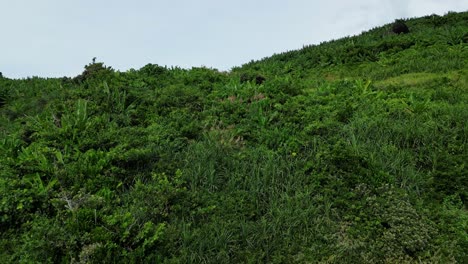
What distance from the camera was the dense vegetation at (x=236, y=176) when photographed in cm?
549

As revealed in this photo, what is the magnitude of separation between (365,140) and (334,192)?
2.00m

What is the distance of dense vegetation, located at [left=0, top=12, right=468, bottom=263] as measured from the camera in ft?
18.0

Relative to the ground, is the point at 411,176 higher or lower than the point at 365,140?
lower

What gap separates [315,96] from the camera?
10516mm

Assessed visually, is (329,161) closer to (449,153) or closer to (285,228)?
(285,228)

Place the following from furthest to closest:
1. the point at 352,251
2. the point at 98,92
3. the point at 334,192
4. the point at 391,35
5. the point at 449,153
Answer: the point at 391,35 < the point at 98,92 < the point at 449,153 < the point at 334,192 < the point at 352,251

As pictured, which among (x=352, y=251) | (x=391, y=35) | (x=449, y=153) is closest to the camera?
(x=352, y=251)

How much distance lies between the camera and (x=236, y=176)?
7.02 meters

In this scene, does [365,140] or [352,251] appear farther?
[365,140]

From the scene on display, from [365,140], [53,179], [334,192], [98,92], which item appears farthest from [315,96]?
[53,179]

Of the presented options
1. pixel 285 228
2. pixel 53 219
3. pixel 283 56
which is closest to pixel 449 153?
pixel 285 228

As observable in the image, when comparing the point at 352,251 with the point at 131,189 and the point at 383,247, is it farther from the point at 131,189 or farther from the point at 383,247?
the point at 131,189

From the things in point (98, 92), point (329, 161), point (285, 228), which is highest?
point (98, 92)

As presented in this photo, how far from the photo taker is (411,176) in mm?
7094
